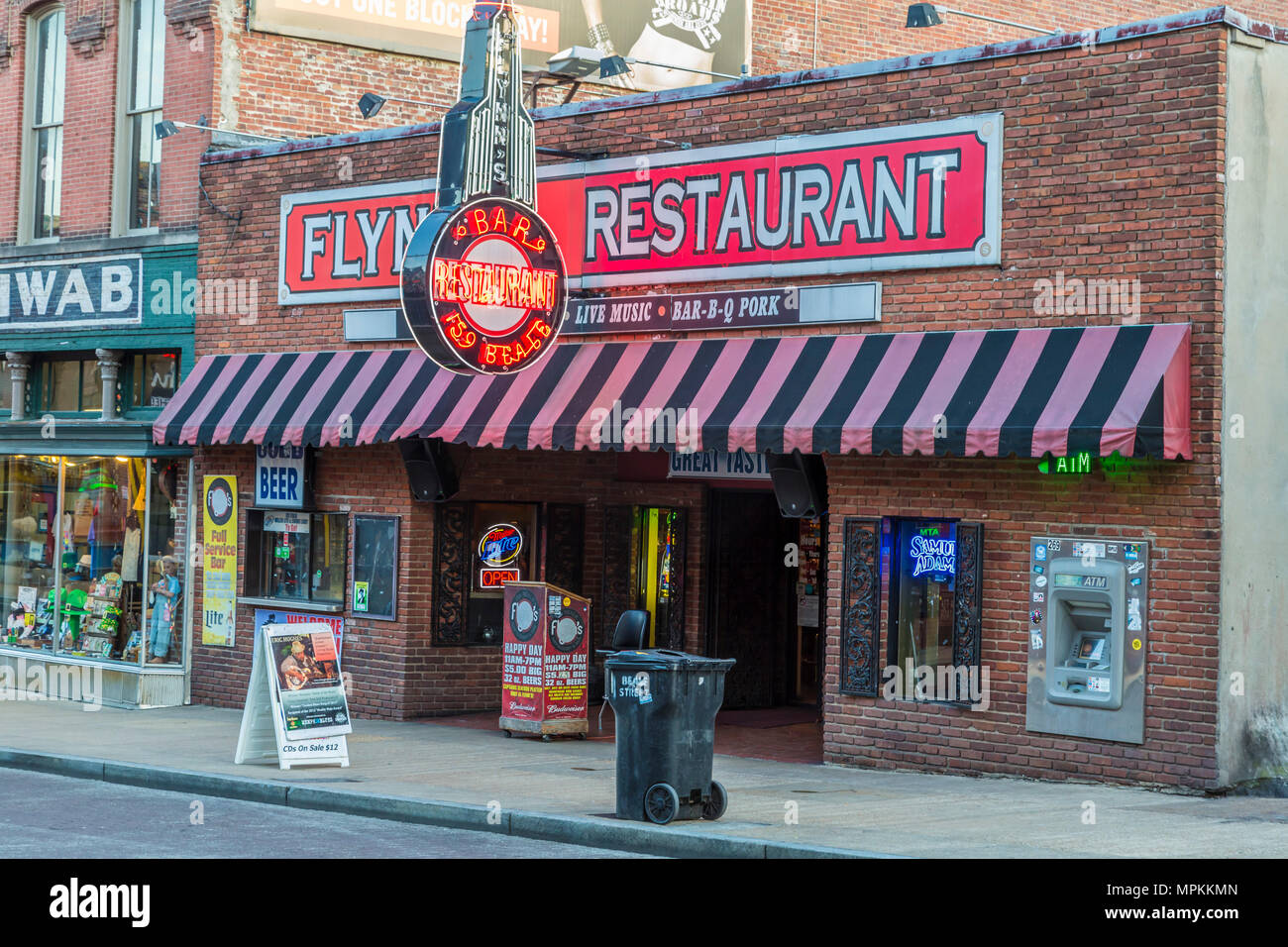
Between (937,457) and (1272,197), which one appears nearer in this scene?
(1272,197)

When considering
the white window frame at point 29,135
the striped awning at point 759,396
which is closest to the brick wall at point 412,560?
the striped awning at point 759,396

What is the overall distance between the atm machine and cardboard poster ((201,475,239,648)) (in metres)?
9.37

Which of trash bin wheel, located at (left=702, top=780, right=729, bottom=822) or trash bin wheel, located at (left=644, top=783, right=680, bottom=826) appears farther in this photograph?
trash bin wheel, located at (left=702, top=780, right=729, bottom=822)

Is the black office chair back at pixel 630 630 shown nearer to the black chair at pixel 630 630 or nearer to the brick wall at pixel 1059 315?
the black chair at pixel 630 630

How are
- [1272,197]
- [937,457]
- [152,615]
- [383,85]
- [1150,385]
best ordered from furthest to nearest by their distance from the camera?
[383,85], [152,615], [937,457], [1272,197], [1150,385]

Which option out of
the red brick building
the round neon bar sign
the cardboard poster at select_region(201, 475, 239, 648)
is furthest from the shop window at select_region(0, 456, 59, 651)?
the round neon bar sign

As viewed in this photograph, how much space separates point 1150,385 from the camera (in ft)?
38.8

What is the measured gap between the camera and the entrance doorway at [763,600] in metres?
18.0

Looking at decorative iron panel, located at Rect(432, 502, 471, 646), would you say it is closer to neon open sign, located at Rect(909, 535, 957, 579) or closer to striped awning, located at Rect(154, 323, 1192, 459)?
striped awning, located at Rect(154, 323, 1192, 459)

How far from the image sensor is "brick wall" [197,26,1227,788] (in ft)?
39.8

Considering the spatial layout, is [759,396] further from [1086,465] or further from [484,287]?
[1086,465]

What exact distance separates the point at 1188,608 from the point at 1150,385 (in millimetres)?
1633
